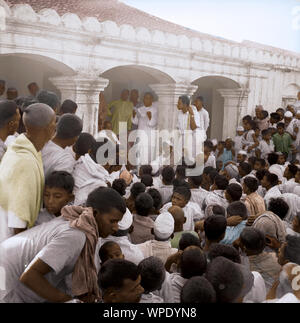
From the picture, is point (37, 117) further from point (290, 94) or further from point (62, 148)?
point (290, 94)

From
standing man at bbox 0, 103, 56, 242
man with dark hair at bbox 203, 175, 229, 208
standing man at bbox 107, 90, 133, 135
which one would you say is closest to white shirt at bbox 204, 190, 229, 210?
man with dark hair at bbox 203, 175, 229, 208

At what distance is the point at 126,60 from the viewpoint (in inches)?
300

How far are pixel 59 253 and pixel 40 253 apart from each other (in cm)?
9

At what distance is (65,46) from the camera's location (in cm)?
675

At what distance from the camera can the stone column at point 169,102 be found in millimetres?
8539

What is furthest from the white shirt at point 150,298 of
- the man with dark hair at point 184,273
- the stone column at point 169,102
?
the stone column at point 169,102

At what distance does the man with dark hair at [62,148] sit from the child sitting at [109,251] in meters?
0.59

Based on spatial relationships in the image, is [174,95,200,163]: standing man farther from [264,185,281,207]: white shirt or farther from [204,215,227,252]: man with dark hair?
[204,215,227,252]: man with dark hair

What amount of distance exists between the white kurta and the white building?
261 millimetres

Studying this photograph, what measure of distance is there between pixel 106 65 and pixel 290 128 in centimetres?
424

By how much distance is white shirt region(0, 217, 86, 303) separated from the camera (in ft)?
6.09

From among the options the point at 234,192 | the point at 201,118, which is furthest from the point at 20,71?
the point at 234,192

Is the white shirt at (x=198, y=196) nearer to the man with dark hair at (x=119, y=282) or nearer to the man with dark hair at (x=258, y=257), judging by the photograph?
the man with dark hair at (x=258, y=257)

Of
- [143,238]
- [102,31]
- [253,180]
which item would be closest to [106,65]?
[102,31]
